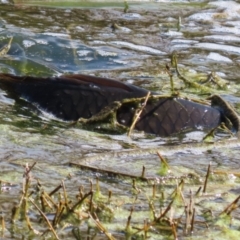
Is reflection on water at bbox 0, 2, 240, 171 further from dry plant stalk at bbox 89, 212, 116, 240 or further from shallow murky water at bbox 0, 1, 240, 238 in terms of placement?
dry plant stalk at bbox 89, 212, 116, 240

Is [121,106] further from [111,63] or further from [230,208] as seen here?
[111,63]

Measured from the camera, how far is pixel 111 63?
538 cm

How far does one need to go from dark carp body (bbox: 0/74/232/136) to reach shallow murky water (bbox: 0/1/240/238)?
8 centimetres

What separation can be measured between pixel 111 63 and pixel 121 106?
1.51 m

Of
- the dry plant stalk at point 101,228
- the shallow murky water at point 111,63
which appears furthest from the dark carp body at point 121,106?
the dry plant stalk at point 101,228

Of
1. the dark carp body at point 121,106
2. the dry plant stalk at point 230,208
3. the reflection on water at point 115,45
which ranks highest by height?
the dry plant stalk at point 230,208

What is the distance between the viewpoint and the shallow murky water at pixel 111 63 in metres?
3.31

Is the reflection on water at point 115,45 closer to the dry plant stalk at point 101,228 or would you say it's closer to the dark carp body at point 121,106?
the dark carp body at point 121,106

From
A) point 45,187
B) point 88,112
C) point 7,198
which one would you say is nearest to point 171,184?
point 45,187

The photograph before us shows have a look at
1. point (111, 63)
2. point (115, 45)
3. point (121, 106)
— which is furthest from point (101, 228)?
point (115, 45)

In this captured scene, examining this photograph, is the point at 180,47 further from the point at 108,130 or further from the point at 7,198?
the point at 7,198

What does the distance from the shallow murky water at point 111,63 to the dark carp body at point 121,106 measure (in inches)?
3.0

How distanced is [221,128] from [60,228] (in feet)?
5.51

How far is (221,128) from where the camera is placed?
13.1ft
